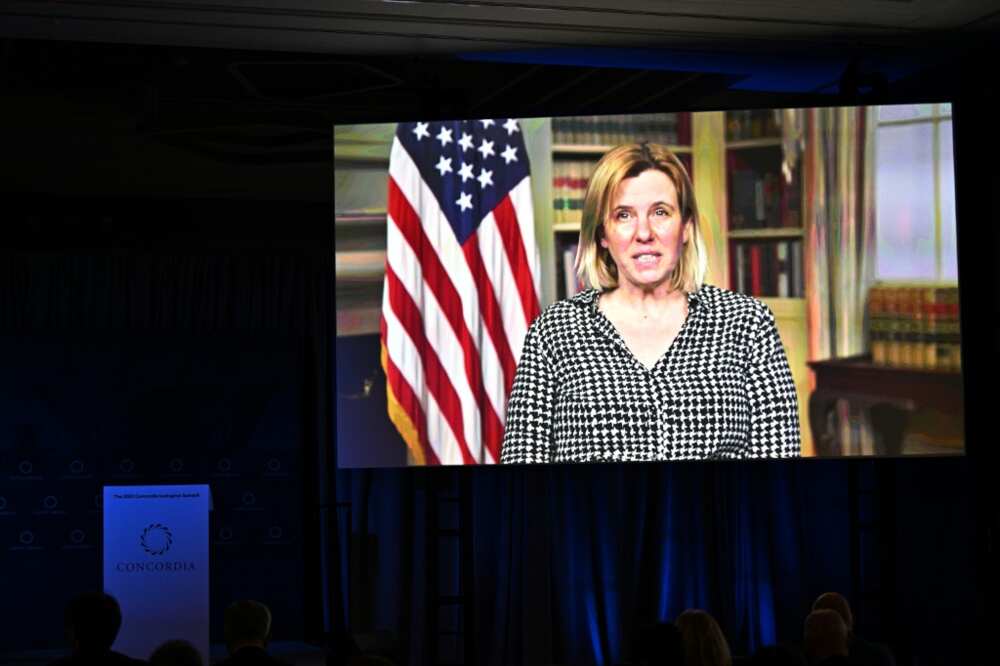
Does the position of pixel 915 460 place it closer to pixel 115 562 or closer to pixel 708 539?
pixel 708 539

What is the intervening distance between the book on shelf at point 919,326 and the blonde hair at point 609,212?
1.03m

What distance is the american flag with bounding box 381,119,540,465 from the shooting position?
7.65m

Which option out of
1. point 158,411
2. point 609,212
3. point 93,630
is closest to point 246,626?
point 93,630

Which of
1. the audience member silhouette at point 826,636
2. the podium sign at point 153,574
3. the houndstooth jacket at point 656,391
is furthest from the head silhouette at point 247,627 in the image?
the houndstooth jacket at point 656,391

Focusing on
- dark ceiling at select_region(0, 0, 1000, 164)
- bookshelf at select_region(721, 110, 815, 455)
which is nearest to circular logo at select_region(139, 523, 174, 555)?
dark ceiling at select_region(0, 0, 1000, 164)

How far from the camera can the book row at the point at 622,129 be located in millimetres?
7688

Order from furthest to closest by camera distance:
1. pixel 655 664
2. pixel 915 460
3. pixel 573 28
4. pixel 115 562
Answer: pixel 915 460 < pixel 573 28 < pixel 115 562 < pixel 655 664

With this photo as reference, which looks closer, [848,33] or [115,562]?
[115,562]

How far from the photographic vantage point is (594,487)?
8.38 m

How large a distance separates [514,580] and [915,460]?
2.73m

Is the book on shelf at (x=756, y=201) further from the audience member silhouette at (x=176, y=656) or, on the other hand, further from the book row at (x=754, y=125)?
the audience member silhouette at (x=176, y=656)

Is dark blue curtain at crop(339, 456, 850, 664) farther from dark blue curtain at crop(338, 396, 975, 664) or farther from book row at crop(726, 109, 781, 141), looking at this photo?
book row at crop(726, 109, 781, 141)

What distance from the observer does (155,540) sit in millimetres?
7246

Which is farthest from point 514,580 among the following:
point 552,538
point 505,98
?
point 505,98
